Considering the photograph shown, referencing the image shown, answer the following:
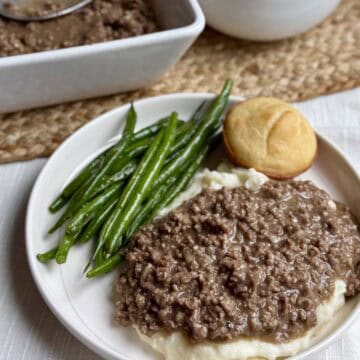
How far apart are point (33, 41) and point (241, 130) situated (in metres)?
1.47

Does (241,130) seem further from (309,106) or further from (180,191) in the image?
(309,106)

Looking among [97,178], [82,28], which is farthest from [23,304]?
[82,28]

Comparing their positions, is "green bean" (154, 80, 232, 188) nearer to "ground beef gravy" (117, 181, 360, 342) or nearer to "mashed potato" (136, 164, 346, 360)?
"ground beef gravy" (117, 181, 360, 342)

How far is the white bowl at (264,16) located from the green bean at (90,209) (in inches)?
58.0

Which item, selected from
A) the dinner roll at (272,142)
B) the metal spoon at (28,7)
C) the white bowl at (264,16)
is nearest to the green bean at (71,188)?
the dinner roll at (272,142)

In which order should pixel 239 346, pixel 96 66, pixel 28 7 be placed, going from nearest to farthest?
1. pixel 239 346
2. pixel 96 66
3. pixel 28 7

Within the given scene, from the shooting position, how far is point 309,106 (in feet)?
14.0

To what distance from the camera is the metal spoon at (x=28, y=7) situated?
4.19m

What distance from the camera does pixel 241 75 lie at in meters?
4.38

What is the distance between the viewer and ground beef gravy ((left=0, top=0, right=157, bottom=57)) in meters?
4.00

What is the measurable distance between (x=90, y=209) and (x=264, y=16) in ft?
5.87

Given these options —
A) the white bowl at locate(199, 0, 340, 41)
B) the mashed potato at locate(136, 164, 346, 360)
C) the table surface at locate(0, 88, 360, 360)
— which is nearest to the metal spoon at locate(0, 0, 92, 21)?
the white bowl at locate(199, 0, 340, 41)

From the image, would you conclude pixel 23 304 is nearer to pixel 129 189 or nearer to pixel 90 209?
pixel 90 209

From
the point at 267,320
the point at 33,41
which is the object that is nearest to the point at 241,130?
the point at 267,320
